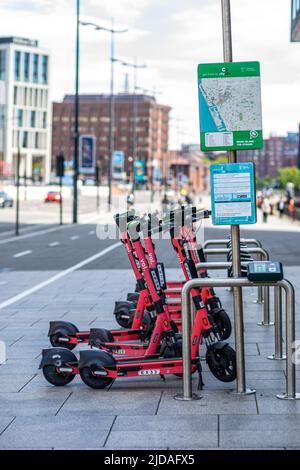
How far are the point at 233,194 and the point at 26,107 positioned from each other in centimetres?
16226

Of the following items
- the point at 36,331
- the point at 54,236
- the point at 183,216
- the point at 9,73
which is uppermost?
the point at 9,73

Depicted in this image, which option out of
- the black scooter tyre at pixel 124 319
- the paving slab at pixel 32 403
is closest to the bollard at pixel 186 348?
Result: the paving slab at pixel 32 403

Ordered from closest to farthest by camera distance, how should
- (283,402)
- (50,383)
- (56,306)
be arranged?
(283,402) < (50,383) < (56,306)

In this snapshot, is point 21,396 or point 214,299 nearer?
point 21,396

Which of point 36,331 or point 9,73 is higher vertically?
point 9,73

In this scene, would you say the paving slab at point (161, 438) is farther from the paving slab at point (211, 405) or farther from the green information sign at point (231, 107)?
the green information sign at point (231, 107)

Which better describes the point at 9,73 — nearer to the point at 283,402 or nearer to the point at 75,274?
the point at 75,274

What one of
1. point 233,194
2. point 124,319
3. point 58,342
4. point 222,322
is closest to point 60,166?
point 124,319

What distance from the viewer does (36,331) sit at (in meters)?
10.9

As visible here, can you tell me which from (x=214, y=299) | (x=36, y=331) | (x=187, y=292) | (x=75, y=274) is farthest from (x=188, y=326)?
(x=75, y=274)

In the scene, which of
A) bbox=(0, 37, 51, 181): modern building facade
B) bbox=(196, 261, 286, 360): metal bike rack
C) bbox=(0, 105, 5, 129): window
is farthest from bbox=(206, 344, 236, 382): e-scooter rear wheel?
bbox=(0, 105, 5, 129): window

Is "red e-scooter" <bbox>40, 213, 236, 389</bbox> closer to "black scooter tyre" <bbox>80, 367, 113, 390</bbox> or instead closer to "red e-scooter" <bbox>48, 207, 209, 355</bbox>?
"black scooter tyre" <bbox>80, 367, 113, 390</bbox>

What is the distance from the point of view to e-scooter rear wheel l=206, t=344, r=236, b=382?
7.71 m

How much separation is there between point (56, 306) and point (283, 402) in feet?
22.8
